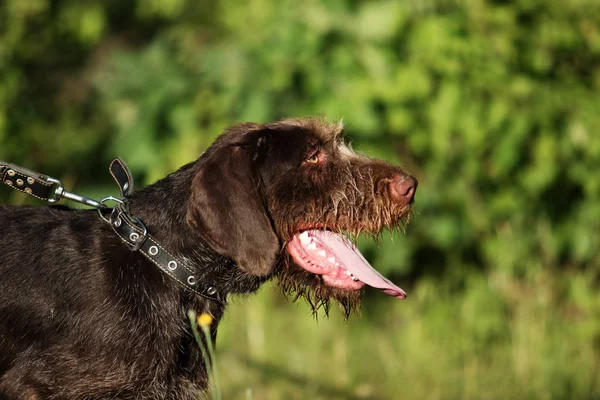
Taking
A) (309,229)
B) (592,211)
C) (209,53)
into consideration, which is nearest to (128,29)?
(209,53)

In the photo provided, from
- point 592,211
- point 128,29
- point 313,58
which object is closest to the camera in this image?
point 313,58

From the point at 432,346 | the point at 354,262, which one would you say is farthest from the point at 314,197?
the point at 432,346

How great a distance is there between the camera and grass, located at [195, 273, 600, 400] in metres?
5.68

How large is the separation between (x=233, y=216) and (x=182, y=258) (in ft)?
1.11

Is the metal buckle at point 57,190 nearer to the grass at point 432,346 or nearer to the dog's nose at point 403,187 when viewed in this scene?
the dog's nose at point 403,187

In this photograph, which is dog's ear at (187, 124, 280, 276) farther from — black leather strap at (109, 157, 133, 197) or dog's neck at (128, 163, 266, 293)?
black leather strap at (109, 157, 133, 197)

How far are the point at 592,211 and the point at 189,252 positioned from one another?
4.72m

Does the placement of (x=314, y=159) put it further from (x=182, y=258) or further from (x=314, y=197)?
(x=182, y=258)

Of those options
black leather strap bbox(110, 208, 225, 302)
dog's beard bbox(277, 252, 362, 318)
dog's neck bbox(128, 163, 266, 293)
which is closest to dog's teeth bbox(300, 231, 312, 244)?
dog's beard bbox(277, 252, 362, 318)

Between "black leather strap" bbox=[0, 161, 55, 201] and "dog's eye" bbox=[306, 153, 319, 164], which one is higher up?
"dog's eye" bbox=[306, 153, 319, 164]

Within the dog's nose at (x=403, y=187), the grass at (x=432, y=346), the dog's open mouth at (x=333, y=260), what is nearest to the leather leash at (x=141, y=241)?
the dog's open mouth at (x=333, y=260)

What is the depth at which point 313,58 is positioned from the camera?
6.55m

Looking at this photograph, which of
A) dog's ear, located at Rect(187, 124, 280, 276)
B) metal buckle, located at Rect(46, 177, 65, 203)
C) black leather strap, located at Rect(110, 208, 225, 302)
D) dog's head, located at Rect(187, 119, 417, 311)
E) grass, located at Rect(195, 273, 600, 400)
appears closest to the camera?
dog's ear, located at Rect(187, 124, 280, 276)

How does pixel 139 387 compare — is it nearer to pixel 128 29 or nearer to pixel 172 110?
pixel 172 110
